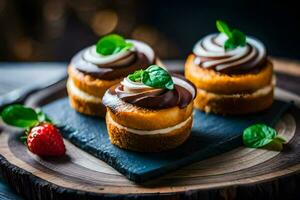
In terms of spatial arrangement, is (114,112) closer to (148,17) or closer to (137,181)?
(137,181)

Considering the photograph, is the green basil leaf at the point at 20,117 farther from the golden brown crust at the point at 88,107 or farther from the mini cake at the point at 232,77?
Result: the mini cake at the point at 232,77

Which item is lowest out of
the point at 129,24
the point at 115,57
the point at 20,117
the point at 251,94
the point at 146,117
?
the point at 129,24

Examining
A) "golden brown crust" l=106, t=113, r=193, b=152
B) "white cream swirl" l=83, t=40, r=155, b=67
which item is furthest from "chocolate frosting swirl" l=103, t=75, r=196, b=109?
"white cream swirl" l=83, t=40, r=155, b=67

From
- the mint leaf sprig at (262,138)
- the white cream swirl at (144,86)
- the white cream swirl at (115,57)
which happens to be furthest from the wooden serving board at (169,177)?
the white cream swirl at (115,57)

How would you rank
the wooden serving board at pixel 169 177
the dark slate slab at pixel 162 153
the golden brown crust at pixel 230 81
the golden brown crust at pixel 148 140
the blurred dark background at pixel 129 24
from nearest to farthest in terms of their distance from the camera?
the wooden serving board at pixel 169 177 < the dark slate slab at pixel 162 153 < the golden brown crust at pixel 148 140 < the golden brown crust at pixel 230 81 < the blurred dark background at pixel 129 24

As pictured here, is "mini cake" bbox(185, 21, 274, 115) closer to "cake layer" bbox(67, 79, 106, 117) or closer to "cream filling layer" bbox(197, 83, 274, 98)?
"cream filling layer" bbox(197, 83, 274, 98)

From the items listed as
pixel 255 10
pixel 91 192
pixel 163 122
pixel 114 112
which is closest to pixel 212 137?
pixel 163 122

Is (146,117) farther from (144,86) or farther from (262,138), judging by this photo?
(262,138)

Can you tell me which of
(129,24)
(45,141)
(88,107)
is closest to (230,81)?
(88,107)
